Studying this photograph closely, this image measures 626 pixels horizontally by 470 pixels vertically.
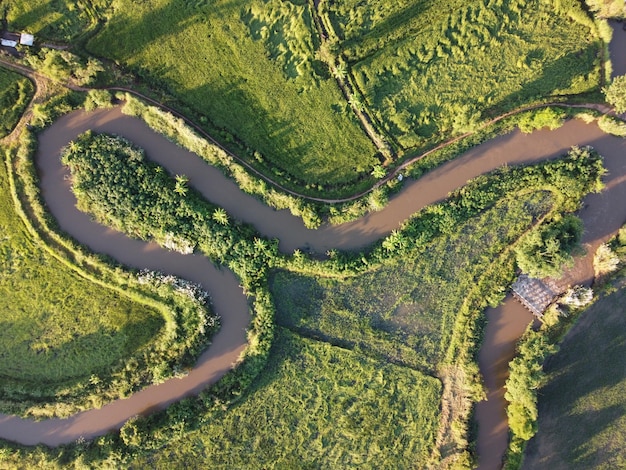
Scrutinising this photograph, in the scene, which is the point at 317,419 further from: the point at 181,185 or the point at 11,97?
the point at 11,97

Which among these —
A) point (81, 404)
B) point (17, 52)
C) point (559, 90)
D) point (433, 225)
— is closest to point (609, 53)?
point (559, 90)

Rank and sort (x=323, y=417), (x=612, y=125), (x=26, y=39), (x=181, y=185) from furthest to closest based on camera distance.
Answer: (x=612, y=125) → (x=323, y=417) → (x=181, y=185) → (x=26, y=39)

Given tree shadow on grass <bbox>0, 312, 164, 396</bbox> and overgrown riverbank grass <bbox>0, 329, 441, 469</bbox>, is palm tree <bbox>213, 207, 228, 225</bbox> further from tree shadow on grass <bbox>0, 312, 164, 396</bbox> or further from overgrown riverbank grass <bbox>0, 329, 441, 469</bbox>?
tree shadow on grass <bbox>0, 312, 164, 396</bbox>

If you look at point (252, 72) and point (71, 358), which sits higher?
point (252, 72)

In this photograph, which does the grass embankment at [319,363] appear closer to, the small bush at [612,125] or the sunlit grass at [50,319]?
the small bush at [612,125]

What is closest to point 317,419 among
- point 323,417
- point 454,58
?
point 323,417

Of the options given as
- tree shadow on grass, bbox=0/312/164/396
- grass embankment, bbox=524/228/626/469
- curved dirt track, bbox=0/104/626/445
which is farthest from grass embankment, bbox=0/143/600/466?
grass embankment, bbox=524/228/626/469

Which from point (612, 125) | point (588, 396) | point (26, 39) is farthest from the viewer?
point (588, 396)

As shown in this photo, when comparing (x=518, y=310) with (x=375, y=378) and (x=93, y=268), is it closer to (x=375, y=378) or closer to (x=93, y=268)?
(x=375, y=378)
